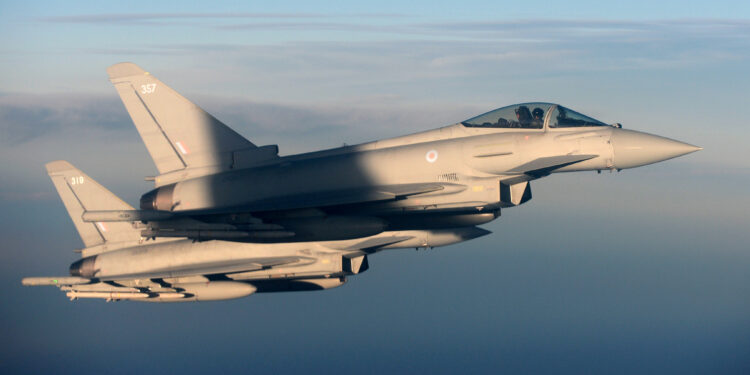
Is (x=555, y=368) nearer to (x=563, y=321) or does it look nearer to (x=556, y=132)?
(x=563, y=321)

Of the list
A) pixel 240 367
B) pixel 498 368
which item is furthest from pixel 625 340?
pixel 240 367

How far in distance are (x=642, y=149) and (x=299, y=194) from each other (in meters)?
9.66

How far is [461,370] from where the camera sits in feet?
176

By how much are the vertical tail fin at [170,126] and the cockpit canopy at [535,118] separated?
26.5ft

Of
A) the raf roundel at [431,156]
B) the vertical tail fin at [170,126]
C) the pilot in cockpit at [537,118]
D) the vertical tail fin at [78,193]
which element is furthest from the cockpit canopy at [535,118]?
the vertical tail fin at [78,193]

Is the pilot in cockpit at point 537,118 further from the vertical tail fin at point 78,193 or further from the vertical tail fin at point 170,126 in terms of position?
the vertical tail fin at point 78,193

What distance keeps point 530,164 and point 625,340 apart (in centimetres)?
4554

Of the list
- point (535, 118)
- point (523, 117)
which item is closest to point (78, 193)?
point (523, 117)

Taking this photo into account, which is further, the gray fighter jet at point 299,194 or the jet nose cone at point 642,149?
the gray fighter jet at point 299,194

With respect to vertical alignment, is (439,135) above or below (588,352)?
above

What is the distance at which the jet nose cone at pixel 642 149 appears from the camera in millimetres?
19594

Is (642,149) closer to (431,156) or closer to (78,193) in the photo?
(431,156)

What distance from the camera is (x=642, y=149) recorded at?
1972 centimetres

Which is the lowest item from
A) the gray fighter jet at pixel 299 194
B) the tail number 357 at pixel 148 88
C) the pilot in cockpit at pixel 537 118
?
the gray fighter jet at pixel 299 194
